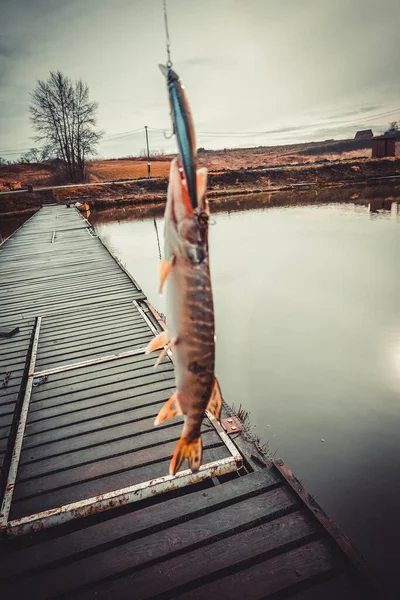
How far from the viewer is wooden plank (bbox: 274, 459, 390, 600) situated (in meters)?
2.57

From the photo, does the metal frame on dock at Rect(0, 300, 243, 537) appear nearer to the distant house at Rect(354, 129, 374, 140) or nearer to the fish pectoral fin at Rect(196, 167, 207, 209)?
the fish pectoral fin at Rect(196, 167, 207, 209)

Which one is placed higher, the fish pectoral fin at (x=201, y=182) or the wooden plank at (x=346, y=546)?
the fish pectoral fin at (x=201, y=182)

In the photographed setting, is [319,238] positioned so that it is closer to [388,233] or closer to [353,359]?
[388,233]

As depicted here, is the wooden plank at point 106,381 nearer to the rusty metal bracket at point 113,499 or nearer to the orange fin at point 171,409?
the rusty metal bracket at point 113,499

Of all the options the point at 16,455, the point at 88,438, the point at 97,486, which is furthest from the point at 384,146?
the point at 16,455

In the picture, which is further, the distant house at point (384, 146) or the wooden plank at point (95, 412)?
the distant house at point (384, 146)

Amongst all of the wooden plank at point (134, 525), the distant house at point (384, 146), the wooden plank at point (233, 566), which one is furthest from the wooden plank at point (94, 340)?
the distant house at point (384, 146)

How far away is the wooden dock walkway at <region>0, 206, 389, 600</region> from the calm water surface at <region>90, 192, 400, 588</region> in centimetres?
212

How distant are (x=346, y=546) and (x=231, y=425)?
1.79 m

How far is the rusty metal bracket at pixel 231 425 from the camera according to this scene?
4246 millimetres

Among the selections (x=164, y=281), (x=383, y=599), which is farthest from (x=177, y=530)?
(x=164, y=281)

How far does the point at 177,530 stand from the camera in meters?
3.08

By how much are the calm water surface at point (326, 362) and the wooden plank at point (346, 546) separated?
198 centimetres

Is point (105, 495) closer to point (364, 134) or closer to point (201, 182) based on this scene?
point (201, 182)
